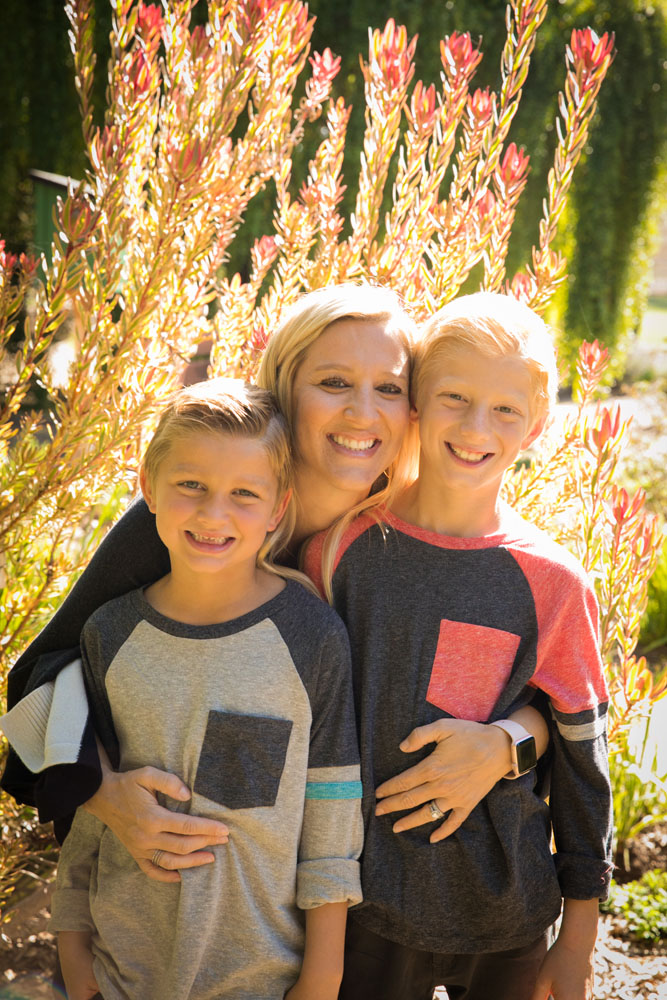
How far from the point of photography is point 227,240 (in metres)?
2.01

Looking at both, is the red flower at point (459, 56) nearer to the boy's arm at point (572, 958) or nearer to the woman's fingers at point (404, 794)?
the woman's fingers at point (404, 794)

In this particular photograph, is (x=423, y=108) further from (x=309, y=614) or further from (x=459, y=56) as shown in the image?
(x=309, y=614)

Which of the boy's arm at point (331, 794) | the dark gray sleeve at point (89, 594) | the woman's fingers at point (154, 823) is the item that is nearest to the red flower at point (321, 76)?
the dark gray sleeve at point (89, 594)

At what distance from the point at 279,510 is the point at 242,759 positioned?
0.42m

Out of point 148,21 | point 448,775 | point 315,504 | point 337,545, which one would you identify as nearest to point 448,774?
point 448,775

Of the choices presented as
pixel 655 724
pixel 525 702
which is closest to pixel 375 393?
pixel 525 702

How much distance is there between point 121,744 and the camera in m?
1.37

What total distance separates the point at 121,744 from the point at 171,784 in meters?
0.13

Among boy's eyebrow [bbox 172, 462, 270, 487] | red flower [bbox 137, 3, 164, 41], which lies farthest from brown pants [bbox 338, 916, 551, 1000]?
red flower [bbox 137, 3, 164, 41]

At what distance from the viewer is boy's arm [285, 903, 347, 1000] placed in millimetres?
1281

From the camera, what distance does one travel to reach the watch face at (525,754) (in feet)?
4.52

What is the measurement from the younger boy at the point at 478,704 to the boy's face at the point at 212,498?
0.24 metres

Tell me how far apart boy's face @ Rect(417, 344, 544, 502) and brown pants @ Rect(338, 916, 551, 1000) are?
0.81 meters

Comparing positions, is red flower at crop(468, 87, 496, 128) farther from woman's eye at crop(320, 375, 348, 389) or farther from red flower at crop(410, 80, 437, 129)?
woman's eye at crop(320, 375, 348, 389)
